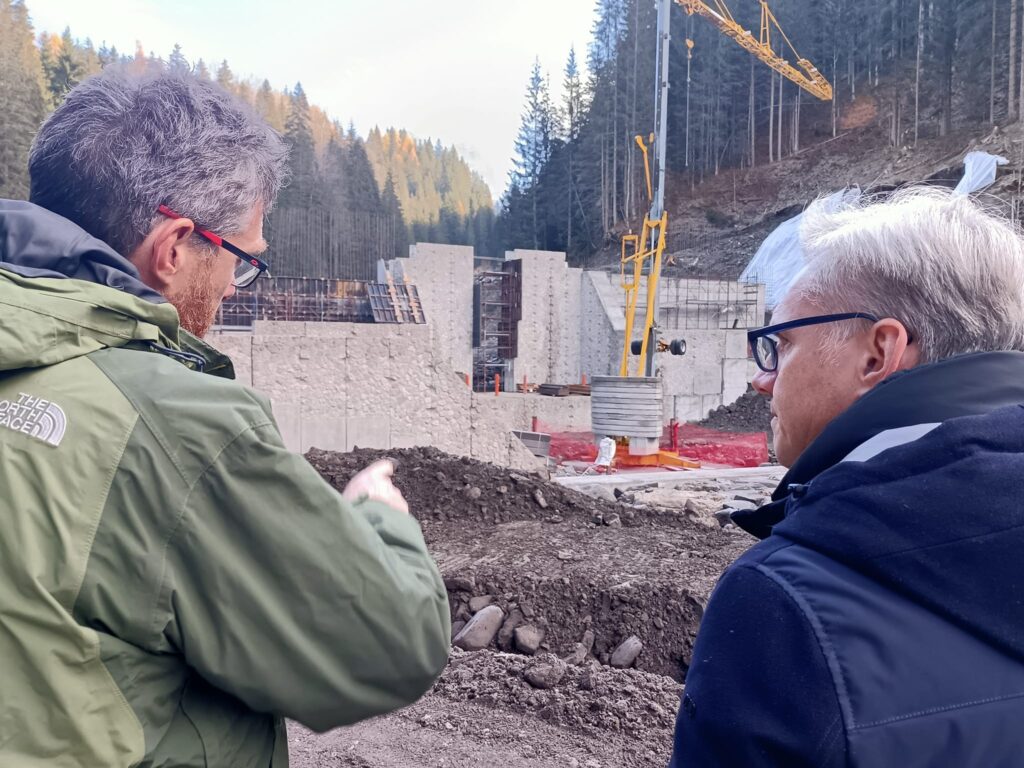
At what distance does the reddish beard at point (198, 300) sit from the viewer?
1495mm

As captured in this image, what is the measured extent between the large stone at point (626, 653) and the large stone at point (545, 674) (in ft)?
2.14

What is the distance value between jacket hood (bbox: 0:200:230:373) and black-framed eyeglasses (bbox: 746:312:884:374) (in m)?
1.01

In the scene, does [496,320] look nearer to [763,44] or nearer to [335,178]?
[763,44]

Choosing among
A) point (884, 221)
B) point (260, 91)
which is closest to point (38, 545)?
point (884, 221)

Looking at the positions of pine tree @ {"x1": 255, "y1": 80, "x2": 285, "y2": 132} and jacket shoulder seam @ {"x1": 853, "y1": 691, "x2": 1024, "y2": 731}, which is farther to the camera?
pine tree @ {"x1": 255, "y1": 80, "x2": 285, "y2": 132}

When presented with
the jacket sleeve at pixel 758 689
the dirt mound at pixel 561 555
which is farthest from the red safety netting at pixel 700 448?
the jacket sleeve at pixel 758 689

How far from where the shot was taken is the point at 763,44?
38.1 metres

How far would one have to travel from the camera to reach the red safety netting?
16141 millimetres

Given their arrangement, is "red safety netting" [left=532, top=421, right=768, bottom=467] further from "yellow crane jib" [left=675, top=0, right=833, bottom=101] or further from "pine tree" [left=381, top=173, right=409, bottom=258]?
"pine tree" [left=381, top=173, right=409, bottom=258]

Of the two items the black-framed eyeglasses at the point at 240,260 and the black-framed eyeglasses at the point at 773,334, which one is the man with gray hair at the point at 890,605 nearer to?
the black-framed eyeglasses at the point at 773,334

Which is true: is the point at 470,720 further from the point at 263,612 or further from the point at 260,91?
the point at 260,91

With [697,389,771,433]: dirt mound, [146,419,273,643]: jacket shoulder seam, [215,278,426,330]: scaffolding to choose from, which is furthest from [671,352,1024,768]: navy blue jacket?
[697,389,771,433]: dirt mound

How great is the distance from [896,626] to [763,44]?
141 ft

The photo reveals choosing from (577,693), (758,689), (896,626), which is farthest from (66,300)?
(577,693)
